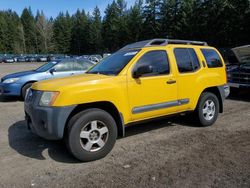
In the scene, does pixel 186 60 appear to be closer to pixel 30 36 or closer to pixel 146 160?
pixel 146 160

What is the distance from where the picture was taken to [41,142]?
545 centimetres

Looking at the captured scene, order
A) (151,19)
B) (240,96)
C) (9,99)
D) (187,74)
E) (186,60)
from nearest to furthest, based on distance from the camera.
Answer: (187,74), (186,60), (240,96), (9,99), (151,19)

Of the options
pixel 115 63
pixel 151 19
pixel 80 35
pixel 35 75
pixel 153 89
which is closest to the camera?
pixel 153 89

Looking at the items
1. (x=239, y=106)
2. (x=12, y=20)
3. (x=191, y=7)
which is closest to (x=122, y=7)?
(x=191, y=7)

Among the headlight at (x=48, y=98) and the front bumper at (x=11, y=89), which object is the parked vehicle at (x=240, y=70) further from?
the front bumper at (x=11, y=89)

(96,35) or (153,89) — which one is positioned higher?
(96,35)

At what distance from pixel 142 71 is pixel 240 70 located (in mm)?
6048

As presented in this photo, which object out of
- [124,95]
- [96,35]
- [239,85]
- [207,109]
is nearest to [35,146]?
[124,95]

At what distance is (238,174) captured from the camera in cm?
391

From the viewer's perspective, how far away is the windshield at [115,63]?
5.11 metres

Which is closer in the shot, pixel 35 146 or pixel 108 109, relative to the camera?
pixel 108 109

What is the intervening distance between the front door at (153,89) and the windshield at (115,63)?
0.67 feet

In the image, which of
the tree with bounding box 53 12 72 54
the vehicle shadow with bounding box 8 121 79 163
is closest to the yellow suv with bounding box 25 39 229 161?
the vehicle shadow with bounding box 8 121 79 163

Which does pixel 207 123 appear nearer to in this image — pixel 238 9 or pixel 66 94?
pixel 66 94
